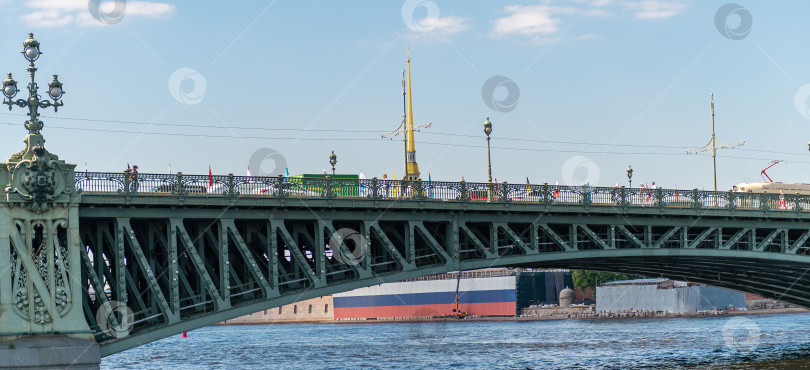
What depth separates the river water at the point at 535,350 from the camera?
6581 cm

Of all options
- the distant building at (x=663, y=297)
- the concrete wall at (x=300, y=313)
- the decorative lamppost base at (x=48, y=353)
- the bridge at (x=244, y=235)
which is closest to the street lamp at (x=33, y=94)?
the bridge at (x=244, y=235)

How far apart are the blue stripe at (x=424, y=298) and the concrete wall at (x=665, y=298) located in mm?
15295

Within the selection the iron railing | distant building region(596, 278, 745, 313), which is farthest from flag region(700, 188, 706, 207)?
distant building region(596, 278, 745, 313)

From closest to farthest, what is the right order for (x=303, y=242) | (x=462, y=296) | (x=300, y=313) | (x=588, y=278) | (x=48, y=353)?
(x=48, y=353) → (x=303, y=242) → (x=462, y=296) → (x=588, y=278) → (x=300, y=313)

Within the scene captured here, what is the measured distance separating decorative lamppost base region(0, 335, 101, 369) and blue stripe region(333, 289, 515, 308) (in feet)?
405

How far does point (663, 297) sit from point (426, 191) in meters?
106

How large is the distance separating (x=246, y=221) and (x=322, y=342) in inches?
2659

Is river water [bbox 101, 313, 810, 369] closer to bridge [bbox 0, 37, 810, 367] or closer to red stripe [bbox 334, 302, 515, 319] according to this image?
bridge [bbox 0, 37, 810, 367]

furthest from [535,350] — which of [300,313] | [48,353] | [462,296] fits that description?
[300,313]

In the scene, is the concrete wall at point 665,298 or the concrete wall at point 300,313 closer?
the concrete wall at point 665,298

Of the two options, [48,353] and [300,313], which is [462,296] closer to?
[300,313]

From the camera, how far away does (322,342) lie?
352 ft

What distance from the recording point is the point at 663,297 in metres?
145

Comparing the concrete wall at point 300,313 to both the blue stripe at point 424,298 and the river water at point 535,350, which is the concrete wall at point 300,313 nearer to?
the blue stripe at point 424,298
